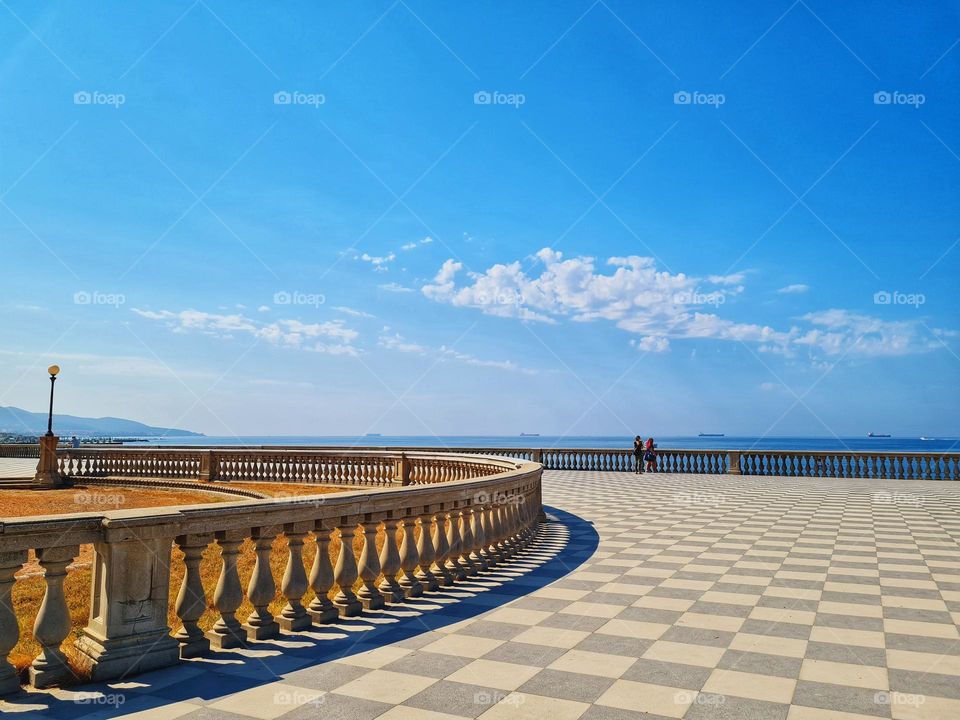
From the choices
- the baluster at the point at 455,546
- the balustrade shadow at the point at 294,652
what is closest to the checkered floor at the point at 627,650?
the balustrade shadow at the point at 294,652

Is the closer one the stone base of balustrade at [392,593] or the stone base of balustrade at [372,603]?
the stone base of balustrade at [372,603]

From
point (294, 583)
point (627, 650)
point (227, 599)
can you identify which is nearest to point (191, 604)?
point (227, 599)

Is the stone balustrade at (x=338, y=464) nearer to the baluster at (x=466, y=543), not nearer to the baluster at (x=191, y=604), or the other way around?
the baluster at (x=466, y=543)

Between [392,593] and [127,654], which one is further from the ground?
[127,654]

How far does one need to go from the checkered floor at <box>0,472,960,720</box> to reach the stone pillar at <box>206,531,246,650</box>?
0.78 feet

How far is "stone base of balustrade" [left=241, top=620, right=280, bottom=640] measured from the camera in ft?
18.7

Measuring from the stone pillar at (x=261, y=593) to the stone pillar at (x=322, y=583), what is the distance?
522 millimetres

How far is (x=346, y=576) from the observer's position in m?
6.64

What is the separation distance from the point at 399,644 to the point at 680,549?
679 centimetres

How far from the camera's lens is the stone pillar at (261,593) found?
5.73m

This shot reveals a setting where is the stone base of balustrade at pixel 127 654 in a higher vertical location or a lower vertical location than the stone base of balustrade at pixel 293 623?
higher

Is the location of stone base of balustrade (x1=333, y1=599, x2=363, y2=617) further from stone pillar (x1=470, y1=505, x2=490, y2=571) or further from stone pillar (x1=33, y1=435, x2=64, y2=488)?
stone pillar (x1=33, y1=435, x2=64, y2=488)

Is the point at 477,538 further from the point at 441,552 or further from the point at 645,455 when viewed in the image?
the point at 645,455

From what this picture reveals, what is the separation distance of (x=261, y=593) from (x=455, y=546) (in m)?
3.16
